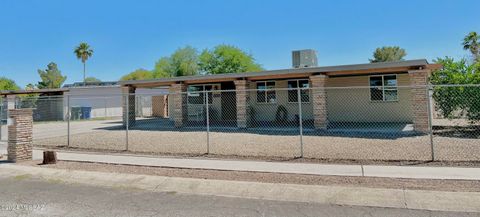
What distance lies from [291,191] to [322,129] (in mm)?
9258

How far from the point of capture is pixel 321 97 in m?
14.9

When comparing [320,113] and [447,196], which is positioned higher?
[320,113]

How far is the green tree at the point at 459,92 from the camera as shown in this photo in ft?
41.8

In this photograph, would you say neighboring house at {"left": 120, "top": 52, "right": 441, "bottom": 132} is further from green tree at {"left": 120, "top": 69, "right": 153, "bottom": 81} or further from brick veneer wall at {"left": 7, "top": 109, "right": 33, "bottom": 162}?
green tree at {"left": 120, "top": 69, "right": 153, "bottom": 81}

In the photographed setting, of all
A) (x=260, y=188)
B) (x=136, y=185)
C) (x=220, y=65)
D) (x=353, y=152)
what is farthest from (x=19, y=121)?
(x=220, y=65)

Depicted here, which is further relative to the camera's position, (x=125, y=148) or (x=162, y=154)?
(x=125, y=148)

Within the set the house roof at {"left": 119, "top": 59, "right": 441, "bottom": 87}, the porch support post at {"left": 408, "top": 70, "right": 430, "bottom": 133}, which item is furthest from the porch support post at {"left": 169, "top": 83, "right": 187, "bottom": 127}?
the porch support post at {"left": 408, "top": 70, "right": 430, "bottom": 133}

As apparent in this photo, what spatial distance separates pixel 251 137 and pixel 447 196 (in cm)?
834

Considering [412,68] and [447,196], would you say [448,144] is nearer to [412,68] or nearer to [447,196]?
[412,68]

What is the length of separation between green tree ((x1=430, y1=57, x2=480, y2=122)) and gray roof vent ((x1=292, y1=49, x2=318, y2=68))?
7.18m

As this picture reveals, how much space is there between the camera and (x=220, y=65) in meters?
39.9

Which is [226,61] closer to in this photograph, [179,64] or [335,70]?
[179,64]

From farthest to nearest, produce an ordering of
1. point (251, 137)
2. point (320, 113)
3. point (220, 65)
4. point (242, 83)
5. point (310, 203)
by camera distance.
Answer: point (220, 65) < point (242, 83) < point (320, 113) < point (251, 137) < point (310, 203)

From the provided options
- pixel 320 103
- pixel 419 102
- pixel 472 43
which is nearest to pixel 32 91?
pixel 320 103
